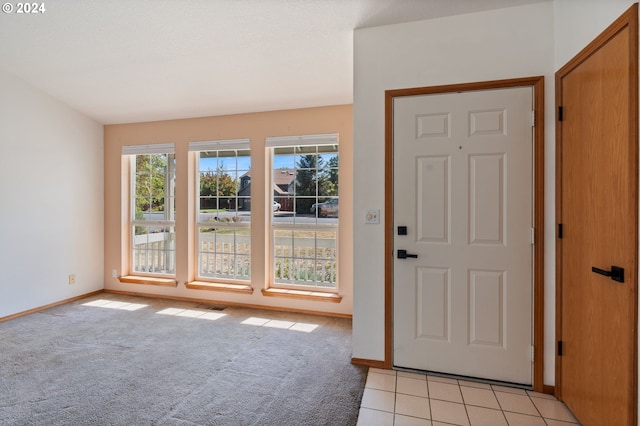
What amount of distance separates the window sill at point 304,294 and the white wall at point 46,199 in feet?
8.64

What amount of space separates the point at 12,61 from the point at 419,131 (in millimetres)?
4063

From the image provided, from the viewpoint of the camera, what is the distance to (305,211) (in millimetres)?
3814

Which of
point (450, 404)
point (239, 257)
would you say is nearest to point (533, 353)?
point (450, 404)

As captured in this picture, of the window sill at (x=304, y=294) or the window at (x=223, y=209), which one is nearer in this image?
the window sill at (x=304, y=294)

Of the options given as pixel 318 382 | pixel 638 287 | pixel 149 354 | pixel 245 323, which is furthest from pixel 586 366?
pixel 149 354

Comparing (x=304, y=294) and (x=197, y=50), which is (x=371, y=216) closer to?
(x=304, y=294)

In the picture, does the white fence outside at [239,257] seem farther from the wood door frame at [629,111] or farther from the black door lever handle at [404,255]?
the wood door frame at [629,111]

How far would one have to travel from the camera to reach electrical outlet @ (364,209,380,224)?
244 cm

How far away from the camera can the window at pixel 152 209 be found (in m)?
4.38

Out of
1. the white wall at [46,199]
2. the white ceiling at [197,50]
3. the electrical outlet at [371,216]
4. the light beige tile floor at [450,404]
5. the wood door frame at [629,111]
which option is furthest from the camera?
the white wall at [46,199]

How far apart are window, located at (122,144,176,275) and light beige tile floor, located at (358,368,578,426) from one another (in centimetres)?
340

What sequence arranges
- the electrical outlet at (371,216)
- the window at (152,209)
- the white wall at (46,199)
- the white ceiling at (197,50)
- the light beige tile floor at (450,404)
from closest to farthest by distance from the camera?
the light beige tile floor at (450,404)
the white ceiling at (197,50)
the electrical outlet at (371,216)
the white wall at (46,199)
the window at (152,209)

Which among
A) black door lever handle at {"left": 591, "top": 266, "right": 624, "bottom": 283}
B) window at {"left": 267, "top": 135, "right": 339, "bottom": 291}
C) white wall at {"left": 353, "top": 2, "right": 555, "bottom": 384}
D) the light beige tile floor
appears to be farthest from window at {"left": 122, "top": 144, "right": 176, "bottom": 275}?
black door lever handle at {"left": 591, "top": 266, "right": 624, "bottom": 283}

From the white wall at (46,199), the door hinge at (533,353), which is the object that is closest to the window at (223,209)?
the white wall at (46,199)
